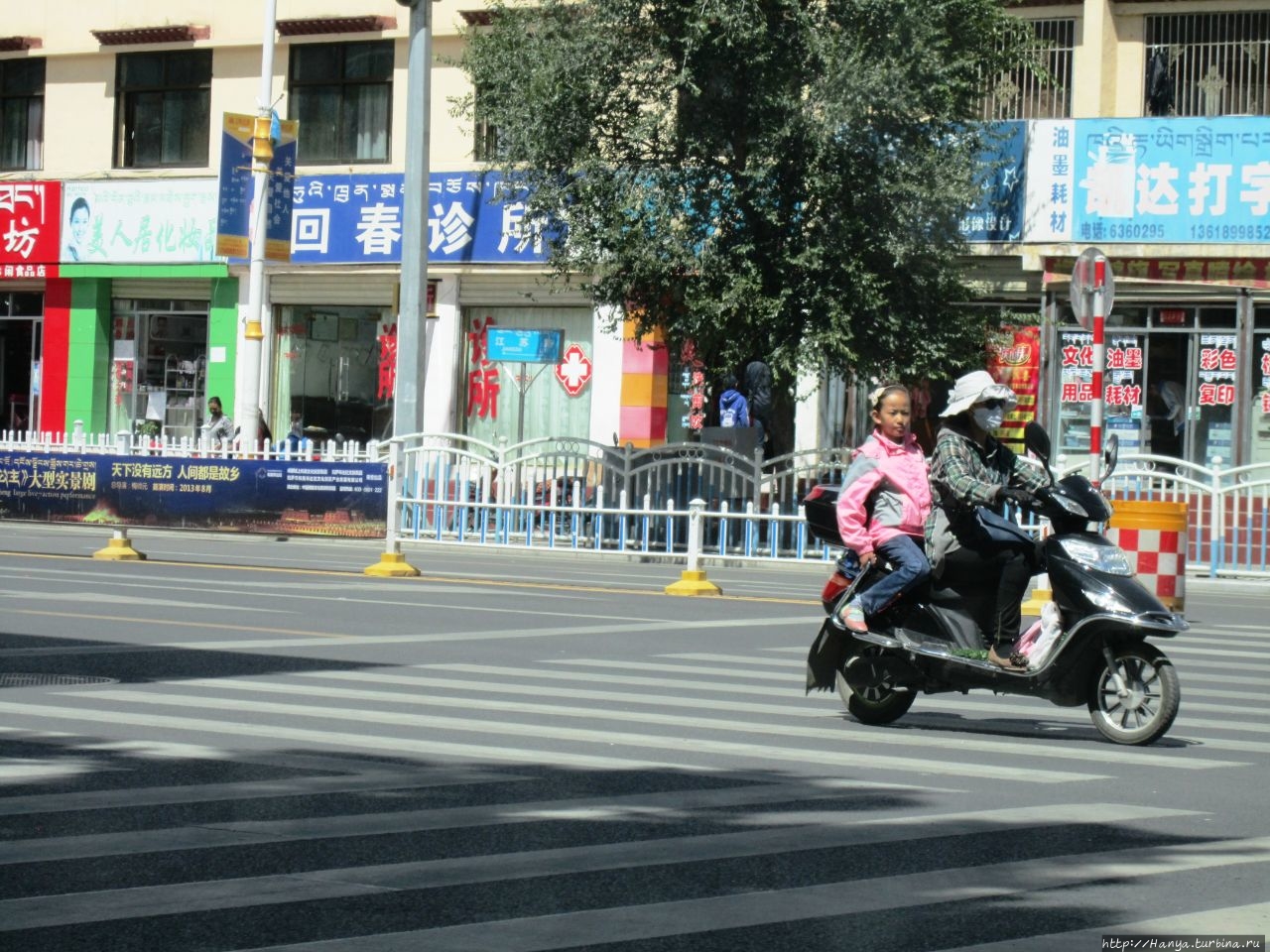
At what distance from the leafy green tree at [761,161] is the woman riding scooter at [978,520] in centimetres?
1430

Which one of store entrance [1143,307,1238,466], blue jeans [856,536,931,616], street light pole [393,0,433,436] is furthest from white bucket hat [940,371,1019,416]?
store entrance [1143,307,1238,466]

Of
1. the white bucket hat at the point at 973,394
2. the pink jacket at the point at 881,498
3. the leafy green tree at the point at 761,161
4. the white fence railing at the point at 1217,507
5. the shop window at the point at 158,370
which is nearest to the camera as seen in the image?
the white bucket hat at the point at 973,394

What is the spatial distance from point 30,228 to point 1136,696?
95.8ft

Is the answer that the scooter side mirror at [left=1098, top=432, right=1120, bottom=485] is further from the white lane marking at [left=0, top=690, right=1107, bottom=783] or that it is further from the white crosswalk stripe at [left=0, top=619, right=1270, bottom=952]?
the white lane marking at [left=0, top=690, right=1107, bottom=783]

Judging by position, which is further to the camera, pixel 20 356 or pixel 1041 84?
pixel 20 356

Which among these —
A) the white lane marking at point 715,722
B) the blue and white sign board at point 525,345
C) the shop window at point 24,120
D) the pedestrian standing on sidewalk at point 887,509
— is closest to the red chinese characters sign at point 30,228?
the shop window at point 24,120

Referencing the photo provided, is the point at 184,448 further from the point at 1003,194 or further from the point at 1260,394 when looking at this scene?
the point at 1260,394

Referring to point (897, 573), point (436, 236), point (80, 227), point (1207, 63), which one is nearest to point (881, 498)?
point (897, 573)

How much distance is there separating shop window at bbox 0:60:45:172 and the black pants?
29.1 meters

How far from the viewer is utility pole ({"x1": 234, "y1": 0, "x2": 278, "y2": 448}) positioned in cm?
3042

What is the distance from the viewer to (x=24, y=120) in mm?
35969

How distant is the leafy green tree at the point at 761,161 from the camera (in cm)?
2422

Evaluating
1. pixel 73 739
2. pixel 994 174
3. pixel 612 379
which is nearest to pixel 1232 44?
pixel 994 174

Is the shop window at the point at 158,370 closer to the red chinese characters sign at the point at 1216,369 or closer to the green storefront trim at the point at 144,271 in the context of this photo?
the green storefront trim at the point at 144,271
